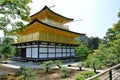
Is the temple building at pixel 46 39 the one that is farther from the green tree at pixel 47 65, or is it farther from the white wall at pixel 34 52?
the green tree at pixel 47 65

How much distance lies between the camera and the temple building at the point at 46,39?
2064 centimetres

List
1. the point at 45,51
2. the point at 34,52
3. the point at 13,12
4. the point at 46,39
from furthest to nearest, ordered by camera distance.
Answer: the point at 45,51 < the point at 34,52 < the point at 46,39 < the point at 13,12

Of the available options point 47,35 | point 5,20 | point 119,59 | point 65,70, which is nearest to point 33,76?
point 65,70

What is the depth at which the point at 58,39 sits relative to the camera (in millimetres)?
23531

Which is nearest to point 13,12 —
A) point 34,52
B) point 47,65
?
point 47,65

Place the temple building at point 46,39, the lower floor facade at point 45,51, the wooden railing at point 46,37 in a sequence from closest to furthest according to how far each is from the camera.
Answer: the wooden railing at point 46,37
the temple building at point 46,39
the lower floor facade at point 45,51

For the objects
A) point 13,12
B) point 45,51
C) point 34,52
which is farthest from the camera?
point 45,51

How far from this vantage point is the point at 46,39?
68.5 feet

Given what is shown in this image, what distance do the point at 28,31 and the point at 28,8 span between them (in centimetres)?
1279

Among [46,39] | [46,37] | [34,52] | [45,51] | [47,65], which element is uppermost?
[46,37]

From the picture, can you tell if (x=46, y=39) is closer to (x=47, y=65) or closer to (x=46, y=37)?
(x=46, y=37)

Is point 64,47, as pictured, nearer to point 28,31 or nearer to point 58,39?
point 58,39

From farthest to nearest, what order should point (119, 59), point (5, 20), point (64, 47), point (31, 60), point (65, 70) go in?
point (64, 47) → point (31, 60) → point (119, 59) → point (65, 70) → point (5, 20)

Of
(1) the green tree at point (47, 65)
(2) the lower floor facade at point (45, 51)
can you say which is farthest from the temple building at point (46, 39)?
(1) the green tree at point (47, 65)
